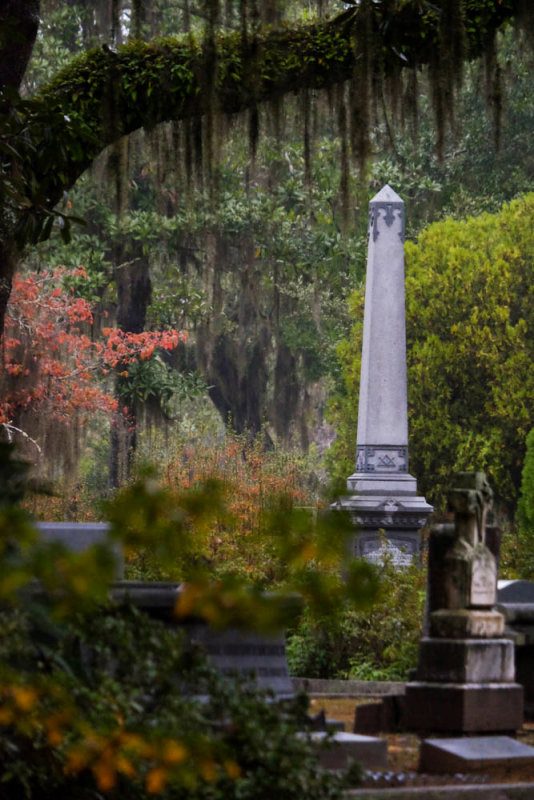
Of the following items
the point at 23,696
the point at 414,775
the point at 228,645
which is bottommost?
the point at 414,775

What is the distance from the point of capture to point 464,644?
6.65m

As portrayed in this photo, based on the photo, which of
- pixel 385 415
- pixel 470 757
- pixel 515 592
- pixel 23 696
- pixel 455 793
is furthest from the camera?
pixel 385 415

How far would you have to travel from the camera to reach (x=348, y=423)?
2533cm

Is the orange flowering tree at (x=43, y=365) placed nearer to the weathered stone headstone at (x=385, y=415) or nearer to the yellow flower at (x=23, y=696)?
the weathered stone headstone at (x=385, y=415)

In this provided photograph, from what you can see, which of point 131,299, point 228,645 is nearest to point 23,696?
point 228,645

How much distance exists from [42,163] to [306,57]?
9.12 feet

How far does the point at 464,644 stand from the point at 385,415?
8.23 metres

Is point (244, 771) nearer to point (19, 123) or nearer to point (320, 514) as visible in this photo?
point (320, 514)

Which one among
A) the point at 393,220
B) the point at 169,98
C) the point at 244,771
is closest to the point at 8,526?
the point at 244,771

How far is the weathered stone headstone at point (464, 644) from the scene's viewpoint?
21.7ft

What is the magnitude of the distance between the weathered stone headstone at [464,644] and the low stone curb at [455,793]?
57.7 inches

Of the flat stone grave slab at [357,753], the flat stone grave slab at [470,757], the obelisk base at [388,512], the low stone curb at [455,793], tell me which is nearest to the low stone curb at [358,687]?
the flat stone grave slab at [470,757]

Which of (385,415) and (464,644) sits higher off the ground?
(385,415)

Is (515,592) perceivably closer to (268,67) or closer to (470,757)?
(470,757)
